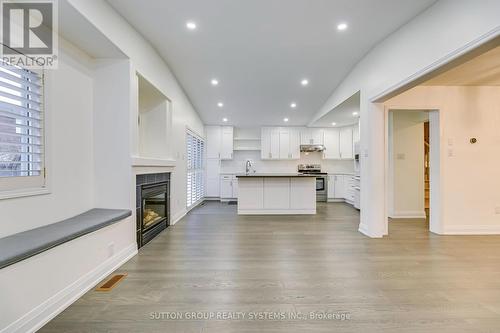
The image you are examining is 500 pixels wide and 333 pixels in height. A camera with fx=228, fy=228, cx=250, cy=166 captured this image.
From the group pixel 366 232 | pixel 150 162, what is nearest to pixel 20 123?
pixel 150 162

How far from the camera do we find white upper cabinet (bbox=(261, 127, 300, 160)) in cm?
775

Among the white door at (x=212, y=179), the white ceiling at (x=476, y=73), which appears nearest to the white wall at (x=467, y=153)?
the white ceiling at (x=476, y=73)

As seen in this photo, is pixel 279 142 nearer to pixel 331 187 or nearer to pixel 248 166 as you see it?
pixel 248 166

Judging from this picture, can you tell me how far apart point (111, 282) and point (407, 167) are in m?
5.61

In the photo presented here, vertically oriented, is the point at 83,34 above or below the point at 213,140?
above

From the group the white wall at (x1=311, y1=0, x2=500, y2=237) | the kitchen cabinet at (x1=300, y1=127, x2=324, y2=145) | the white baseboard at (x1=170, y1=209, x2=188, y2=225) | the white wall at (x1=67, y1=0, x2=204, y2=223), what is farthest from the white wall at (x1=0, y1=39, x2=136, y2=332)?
the kitchen cabinet at (x1=300, y1=127, x2=324, y2=145)

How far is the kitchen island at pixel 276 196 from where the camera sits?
18.0 ft

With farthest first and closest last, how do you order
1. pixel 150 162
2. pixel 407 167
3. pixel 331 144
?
1. pixel 331 144
2. pixel 407 167
3. pixel 150 162

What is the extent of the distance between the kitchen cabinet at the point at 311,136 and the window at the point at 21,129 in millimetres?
6830

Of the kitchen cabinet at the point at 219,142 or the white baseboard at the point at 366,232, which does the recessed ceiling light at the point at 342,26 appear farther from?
the kitchen cabinet at the point at 219,142

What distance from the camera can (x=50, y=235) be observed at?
1775 mm

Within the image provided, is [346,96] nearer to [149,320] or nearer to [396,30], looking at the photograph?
[396,30]

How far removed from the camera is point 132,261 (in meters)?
2.71

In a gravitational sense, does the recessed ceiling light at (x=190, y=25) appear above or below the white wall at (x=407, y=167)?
above
